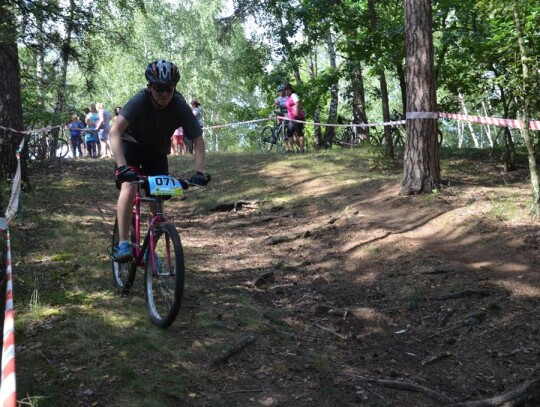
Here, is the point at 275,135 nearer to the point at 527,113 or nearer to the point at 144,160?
the point at 527,113

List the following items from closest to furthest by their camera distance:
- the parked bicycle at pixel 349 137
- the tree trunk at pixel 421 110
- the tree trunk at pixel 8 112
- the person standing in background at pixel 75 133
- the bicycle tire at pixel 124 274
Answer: the bicycle tire at pixel 124 274
the tree trunk at pixel 421 110
the tree trunk at pixel 8 112
the person standing in background at pixel 75 133
the parked bicycle at pixel 349 137

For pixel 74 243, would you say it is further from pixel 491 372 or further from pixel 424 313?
pixel 491 372

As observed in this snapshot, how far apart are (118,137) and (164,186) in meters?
0.60

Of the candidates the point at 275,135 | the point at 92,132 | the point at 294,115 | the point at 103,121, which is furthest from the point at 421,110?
the point at 92,132

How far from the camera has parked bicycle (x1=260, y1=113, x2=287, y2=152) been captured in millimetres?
16777

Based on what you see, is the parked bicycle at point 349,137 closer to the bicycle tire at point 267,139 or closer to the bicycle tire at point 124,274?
the bicycle tire at point 267,139

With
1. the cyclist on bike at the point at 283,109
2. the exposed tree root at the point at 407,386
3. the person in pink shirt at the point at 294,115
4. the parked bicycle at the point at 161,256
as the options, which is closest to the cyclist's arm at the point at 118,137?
the parked bicycle at the point at 161,256

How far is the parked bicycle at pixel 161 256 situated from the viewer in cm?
408

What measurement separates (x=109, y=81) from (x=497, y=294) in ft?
146

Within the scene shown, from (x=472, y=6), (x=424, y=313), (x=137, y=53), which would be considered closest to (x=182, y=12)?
(x=137, y=53)

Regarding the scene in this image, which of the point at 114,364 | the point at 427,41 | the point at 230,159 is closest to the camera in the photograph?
the point at 114,364

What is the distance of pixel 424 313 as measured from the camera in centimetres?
513

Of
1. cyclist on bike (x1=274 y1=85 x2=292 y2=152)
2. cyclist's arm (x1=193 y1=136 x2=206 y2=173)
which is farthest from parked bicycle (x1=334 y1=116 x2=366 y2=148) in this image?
cyclist's arm (x1=193 y1=136 x2=206 y2=173)

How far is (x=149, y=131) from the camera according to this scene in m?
4.64
